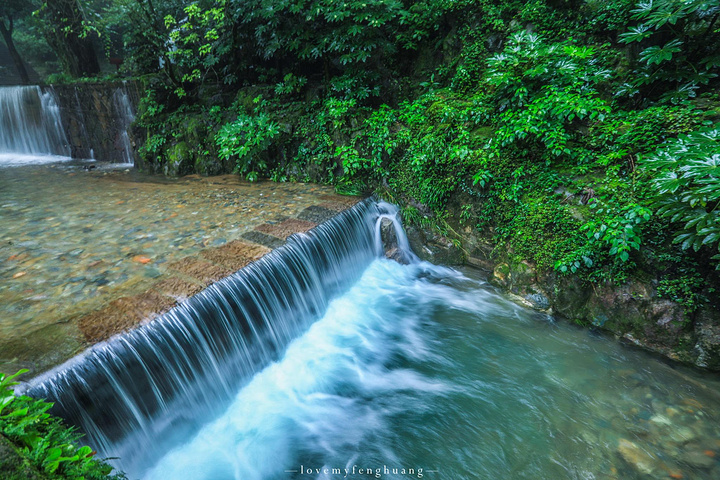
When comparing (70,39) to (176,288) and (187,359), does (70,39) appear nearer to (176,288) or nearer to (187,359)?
(176,288)

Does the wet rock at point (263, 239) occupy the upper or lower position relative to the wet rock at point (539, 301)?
upper

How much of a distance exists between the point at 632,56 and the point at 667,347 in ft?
12.5

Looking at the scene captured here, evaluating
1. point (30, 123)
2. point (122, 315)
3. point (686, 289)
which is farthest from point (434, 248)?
point (30, 123)

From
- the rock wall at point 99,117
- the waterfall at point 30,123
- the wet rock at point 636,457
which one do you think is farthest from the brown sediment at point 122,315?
the waterfall at point 30,123

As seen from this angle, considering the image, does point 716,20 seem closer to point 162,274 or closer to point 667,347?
point 667,347

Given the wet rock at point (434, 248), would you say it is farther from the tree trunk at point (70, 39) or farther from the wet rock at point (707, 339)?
the tree trunk at point (70, 39)

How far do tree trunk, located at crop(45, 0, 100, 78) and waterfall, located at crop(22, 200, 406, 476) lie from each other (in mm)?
11336

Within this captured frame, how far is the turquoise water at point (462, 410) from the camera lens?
2598 mm

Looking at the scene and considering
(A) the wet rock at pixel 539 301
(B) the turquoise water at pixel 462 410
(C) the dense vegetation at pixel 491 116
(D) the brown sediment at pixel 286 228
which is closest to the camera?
(B) the turquoise water at pixel 462 410

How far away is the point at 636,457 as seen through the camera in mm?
2547

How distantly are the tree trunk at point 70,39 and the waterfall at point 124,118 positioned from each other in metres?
3.01

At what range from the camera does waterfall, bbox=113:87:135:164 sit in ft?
28.0

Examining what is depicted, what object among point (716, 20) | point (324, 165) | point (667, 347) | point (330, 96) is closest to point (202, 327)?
point (324, 165)

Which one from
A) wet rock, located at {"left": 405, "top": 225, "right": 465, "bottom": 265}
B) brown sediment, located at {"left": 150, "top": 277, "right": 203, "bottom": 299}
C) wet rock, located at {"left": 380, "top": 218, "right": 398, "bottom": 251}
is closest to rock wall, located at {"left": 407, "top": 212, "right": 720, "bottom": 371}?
wet rock, located at {"left": 405, "top": 225, "right": 465, "bottom": 265}
